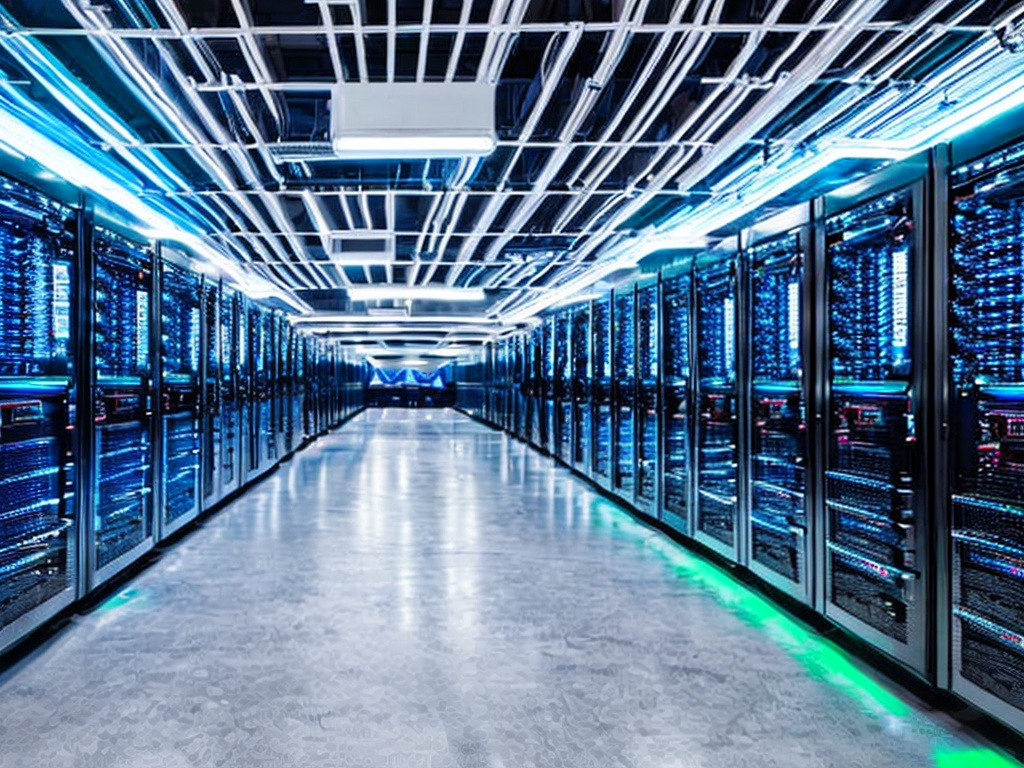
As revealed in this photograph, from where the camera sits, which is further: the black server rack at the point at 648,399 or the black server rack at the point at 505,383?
the black server rack at the point at 505,383

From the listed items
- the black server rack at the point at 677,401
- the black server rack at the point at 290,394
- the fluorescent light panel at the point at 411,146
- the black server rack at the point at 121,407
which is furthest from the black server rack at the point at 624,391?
the black server rack at the point at 290,394

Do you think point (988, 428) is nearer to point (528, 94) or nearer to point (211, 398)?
point (528, 94)

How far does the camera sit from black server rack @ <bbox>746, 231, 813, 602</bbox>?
11.9ft

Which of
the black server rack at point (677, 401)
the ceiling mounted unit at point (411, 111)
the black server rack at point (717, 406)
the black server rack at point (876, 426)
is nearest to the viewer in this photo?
the black server rack at point (876, 426)

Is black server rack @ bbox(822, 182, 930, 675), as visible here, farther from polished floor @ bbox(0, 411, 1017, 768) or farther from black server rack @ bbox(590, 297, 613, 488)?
black server rack @ bbox(590, 297, 613, 488)

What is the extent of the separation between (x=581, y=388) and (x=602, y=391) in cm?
115

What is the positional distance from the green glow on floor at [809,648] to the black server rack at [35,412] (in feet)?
10.6

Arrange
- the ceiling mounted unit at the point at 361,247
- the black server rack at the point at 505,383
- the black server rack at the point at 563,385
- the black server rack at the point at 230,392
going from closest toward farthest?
1. the black server rack at the point at 230,392
2. the ceiling mounted unit at the point at 361,247
3. the black server rack at the point at 563,385
4. the black server rack at the point at 505,383

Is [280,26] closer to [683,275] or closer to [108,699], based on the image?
[108,699]

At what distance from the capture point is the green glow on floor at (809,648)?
7.66 ft

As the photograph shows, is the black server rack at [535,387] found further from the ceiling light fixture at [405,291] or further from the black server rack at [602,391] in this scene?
the black server rack at [602,391]

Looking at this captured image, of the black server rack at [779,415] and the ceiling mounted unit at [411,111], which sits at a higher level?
the ceiling mounted unit at [411,111]

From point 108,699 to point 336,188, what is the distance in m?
3.97

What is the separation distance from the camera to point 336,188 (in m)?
5.72
